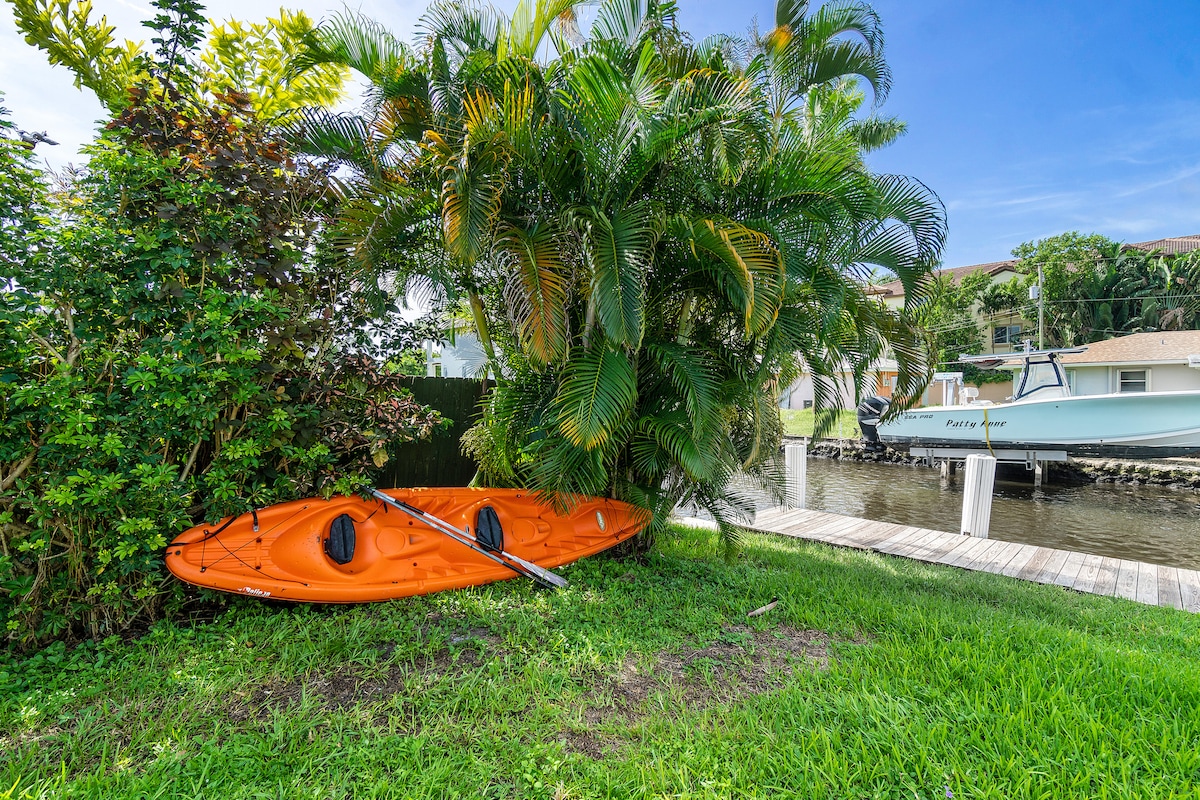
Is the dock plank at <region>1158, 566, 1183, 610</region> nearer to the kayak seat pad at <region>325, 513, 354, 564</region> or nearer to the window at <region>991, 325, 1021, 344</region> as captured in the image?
the kayak seat pad at <region>325, 513, 354, 564</region>

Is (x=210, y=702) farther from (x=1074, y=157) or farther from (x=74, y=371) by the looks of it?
(x=1074, y=157)

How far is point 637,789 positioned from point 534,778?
365 millimetres

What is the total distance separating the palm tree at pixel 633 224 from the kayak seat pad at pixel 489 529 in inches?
15.9

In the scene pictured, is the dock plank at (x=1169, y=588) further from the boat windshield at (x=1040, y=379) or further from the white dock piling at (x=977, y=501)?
the boat windshield at (x=1040, y=379)

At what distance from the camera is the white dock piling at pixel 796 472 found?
7492mm

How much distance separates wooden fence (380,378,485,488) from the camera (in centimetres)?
512

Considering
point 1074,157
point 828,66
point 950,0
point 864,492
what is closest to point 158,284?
point 828,66

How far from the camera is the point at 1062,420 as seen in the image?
38.3 feet

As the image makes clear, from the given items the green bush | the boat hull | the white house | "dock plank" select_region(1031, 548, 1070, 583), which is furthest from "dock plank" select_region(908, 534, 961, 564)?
the white house

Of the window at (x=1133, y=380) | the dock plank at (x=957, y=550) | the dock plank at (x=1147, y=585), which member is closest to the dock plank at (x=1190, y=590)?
the dock plank at (x=1147, y=585)

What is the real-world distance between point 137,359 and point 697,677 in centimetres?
317

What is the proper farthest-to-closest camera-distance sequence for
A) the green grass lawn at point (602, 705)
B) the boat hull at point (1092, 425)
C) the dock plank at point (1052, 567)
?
the boat hull at point (1092, 425)
the dock plank at point (1052, 567)
the green grass lawn at point (602, 705)

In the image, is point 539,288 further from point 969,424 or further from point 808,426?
point 808,426

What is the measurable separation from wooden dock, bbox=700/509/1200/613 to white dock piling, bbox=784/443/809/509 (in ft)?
1.79
